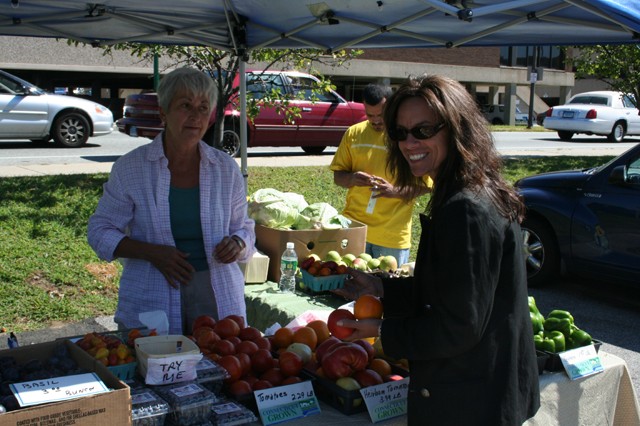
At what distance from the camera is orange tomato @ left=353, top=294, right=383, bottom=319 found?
241 cm

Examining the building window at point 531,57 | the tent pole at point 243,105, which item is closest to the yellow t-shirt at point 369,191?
the tent pole at point 243,105

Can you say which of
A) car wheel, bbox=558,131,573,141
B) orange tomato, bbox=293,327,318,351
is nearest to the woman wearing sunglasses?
orange tomato, bbox=293,327,318,351

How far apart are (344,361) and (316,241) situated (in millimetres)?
2142

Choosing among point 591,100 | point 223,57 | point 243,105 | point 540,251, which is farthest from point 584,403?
point 591,100

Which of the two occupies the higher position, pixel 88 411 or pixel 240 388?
pixel 88 411

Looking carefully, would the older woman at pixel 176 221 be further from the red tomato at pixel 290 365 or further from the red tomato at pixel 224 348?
the red tomato at pixel 290 365

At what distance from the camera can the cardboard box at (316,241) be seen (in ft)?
15.2

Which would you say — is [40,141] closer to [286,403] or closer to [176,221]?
[176,221]

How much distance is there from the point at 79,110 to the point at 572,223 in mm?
A: 11002

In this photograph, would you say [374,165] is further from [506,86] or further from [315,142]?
[506,86]

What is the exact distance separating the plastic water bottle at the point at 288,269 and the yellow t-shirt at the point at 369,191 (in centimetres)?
64

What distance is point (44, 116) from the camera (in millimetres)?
14086

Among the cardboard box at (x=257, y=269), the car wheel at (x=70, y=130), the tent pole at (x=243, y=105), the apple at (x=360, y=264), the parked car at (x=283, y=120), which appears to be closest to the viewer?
the apple at (x=360, y=264)

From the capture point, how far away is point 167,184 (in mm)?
3186
